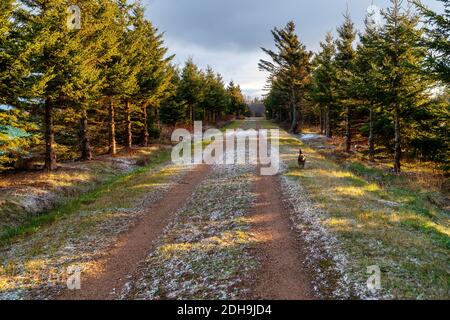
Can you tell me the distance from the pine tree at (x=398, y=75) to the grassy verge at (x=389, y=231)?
8029 millimetres

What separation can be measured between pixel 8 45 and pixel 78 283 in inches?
526

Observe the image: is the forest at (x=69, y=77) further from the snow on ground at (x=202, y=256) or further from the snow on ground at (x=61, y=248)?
the snow on ground at (x=202, y=256)

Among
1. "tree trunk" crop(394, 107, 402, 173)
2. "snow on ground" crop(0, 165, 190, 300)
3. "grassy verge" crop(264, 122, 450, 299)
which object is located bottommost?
"snow on ground" crop(0, 165, 190, 300)

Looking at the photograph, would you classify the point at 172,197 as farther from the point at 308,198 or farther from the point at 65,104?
the point at 65,104

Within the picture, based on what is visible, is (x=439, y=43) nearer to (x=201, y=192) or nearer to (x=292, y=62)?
(x=201, y=192)

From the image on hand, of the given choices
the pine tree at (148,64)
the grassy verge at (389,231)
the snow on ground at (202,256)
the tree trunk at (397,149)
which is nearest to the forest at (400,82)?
the tree trunk at (397,149)

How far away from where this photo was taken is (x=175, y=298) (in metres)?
9.48

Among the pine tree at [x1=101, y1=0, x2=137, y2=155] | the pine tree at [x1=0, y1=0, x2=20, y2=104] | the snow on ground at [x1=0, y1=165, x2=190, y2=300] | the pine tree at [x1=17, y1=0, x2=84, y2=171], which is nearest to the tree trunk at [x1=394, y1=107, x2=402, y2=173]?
the snow on ground at [x1=0, y1=165, x2=190, y2=300]

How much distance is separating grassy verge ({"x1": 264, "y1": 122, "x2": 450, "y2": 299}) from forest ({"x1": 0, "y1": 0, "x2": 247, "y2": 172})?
16006 mm

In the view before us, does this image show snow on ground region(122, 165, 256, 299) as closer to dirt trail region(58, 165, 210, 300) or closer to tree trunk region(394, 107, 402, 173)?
dirt trail region(58, 165, 210, 300)

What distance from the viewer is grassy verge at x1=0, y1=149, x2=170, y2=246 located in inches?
601

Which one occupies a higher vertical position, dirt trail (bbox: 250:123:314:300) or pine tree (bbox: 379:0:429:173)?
pine tree (bbox: 379:0:429:173)

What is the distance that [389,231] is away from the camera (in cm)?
1248
